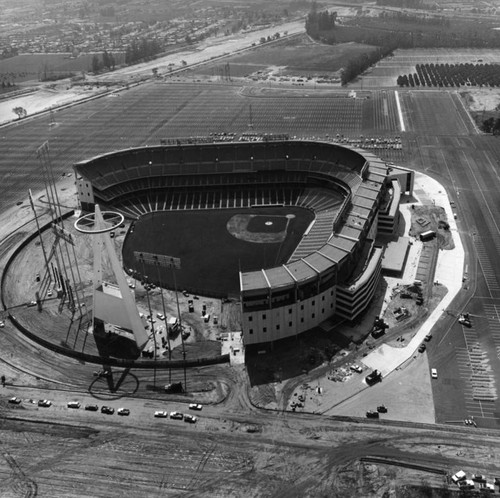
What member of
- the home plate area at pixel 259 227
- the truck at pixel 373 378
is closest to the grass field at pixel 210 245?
the home plate area at pixel 259 227

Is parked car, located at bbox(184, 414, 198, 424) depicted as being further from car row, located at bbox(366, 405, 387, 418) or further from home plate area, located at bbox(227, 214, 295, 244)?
home plate area, located at bbox(227, 214, 295, 244)

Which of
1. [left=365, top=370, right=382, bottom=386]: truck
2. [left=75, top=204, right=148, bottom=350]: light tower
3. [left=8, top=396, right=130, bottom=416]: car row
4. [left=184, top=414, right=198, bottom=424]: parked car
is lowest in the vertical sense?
[left=365, top=370, right=382, bottom=386]: truck

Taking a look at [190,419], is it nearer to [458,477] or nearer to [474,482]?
[458,477]

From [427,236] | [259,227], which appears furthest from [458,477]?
[259,227]

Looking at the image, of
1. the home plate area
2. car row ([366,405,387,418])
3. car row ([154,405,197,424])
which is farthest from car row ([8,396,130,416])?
the home plate area

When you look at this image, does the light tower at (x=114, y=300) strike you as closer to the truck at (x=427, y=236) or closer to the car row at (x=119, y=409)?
the car row at (x=119, y=409)

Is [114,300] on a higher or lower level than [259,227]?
higher
